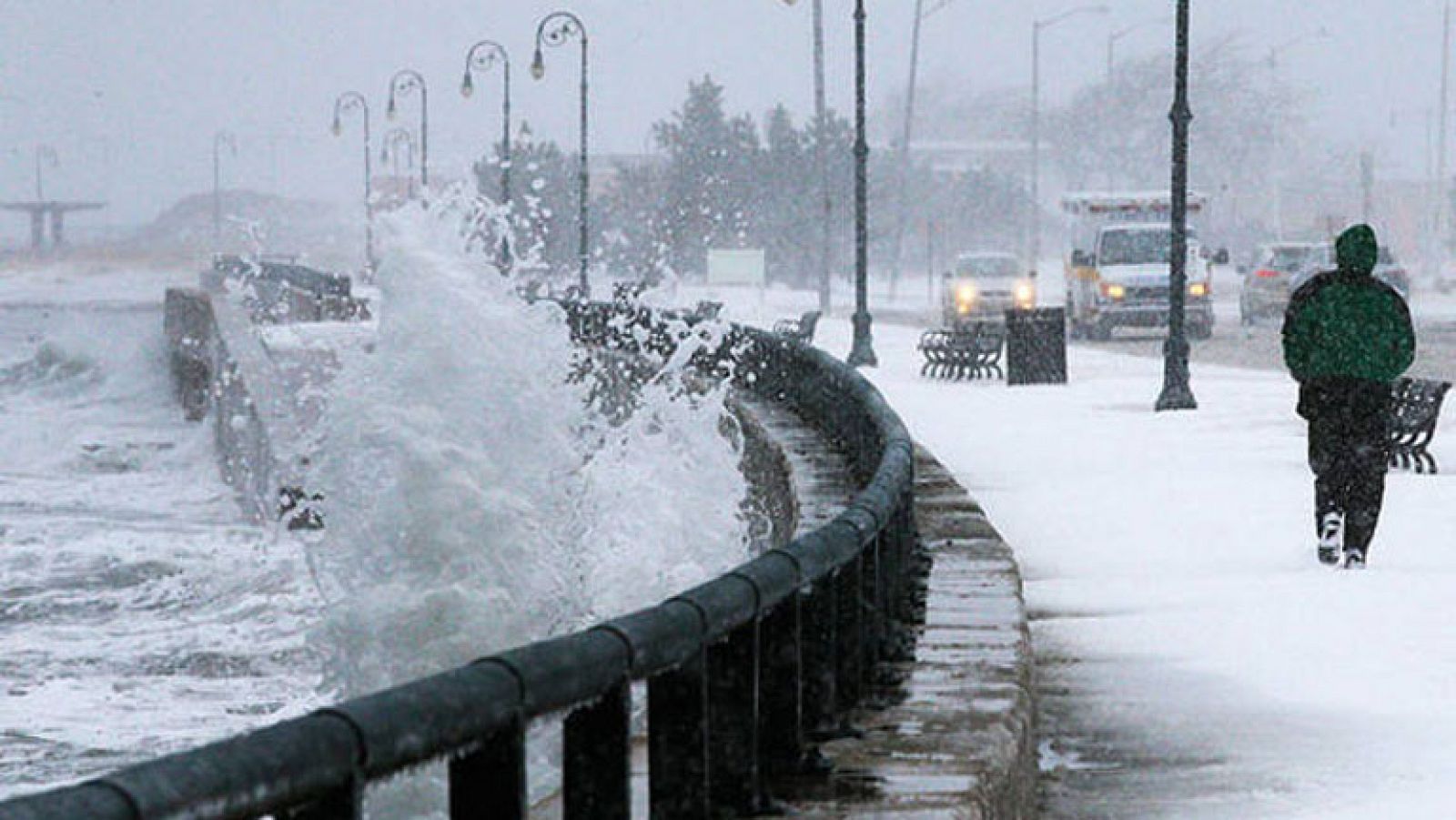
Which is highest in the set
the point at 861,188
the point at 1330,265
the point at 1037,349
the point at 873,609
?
the point at 861,188

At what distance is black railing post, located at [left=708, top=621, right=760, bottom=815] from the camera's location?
5.62 m

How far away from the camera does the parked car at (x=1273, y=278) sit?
173ft

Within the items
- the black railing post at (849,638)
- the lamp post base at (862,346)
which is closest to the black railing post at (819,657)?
the black railing post at (849,638)

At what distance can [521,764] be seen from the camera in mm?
4078

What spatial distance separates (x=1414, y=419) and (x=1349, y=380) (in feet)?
20.4

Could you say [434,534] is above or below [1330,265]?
below

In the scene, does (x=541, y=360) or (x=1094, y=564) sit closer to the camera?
(x=1094, y=564)

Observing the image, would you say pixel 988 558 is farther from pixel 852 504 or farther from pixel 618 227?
pixel 618 227

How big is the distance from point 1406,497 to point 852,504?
9162 millimetres

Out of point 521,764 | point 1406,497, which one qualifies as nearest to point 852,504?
point 521,764

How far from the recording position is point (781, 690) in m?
6.14

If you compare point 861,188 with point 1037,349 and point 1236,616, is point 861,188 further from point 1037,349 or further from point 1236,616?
point 1236,616

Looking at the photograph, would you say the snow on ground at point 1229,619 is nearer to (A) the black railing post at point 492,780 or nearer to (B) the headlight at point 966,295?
(A) the black railing post at point 492,780

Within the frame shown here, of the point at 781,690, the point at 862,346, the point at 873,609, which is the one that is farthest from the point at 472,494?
the point at 862,346
